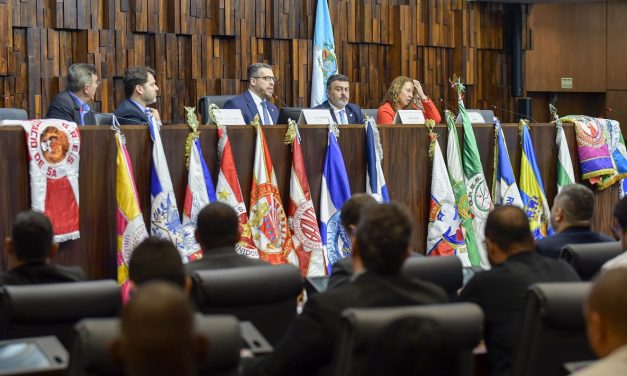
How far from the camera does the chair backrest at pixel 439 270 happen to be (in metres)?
3.12

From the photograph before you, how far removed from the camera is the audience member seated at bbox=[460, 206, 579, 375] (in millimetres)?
2863

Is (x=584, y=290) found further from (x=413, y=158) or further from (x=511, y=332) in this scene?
(x=413, y=158)

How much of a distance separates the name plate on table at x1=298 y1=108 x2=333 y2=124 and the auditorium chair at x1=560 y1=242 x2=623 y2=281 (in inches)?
101

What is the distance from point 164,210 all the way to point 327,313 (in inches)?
105

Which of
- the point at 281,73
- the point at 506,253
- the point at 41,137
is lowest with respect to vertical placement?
the point at 506,253

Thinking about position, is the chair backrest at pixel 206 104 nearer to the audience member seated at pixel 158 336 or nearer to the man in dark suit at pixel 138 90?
the man in dark suit at pixel 138 90

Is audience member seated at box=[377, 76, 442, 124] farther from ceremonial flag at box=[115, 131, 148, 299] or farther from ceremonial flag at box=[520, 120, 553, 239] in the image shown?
ceremonial flag at box=[115, 131, 148, 299]

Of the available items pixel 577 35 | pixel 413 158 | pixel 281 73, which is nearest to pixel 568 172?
pixel 413 158

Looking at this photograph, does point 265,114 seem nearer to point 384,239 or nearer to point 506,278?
point 506,278

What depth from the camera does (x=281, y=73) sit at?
909 centimetres

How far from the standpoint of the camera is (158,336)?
142 cm

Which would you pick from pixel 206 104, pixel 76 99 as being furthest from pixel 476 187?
pixel 76 99

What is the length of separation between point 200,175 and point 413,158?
152 centimetres

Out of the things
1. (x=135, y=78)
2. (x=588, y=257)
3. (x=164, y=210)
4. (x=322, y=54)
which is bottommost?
(x=588, y=257)
